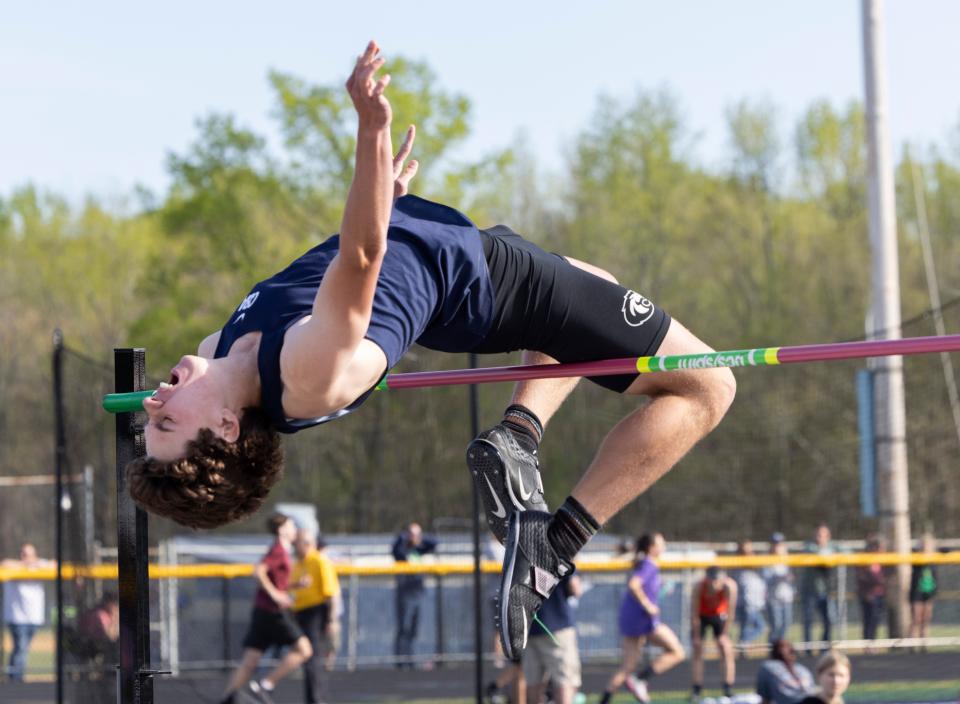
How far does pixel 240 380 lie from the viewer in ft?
10.9

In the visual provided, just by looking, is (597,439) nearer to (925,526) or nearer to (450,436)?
(450,436)

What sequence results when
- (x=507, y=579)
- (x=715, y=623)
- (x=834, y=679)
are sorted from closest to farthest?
(x=507, y=579) → (x=834, y=679) → (x=715, y=623)

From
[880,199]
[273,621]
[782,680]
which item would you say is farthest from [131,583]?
[880,199]

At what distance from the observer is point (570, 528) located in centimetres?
387

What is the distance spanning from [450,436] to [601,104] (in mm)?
9231

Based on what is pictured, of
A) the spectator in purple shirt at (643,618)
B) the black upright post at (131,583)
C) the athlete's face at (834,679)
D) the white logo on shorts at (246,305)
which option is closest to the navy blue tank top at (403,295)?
the white logo on shorts at (246,305)

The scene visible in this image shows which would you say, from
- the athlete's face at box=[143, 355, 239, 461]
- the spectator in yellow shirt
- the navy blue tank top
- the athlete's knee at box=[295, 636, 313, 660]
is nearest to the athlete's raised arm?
the navy blue tank top

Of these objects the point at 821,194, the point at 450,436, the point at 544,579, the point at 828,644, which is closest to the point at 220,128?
the point at 450,436

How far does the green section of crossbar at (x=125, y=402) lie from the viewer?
4145mm

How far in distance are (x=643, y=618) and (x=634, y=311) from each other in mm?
7217

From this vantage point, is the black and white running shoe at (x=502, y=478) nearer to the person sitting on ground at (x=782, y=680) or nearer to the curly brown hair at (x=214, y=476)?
the curly brown hair at (x=214, y=476)

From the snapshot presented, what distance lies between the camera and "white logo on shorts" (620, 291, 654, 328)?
3807 millimetres

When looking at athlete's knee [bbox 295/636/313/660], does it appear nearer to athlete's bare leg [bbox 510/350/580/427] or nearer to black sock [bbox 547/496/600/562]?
athlete's bare leg [bbox 510/350/580/427]

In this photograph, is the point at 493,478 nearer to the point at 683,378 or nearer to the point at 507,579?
the point at 507,579
